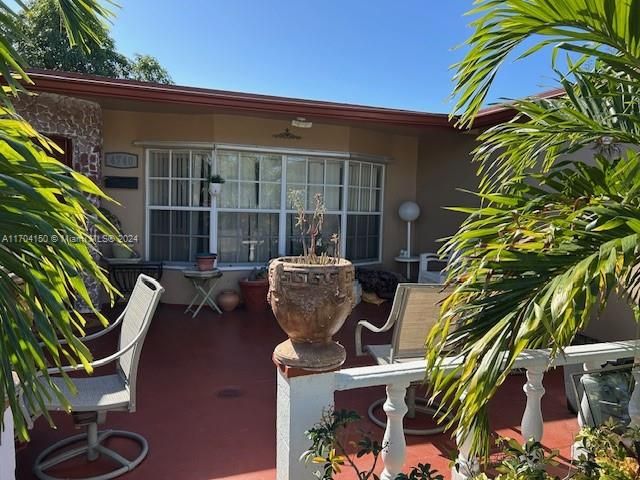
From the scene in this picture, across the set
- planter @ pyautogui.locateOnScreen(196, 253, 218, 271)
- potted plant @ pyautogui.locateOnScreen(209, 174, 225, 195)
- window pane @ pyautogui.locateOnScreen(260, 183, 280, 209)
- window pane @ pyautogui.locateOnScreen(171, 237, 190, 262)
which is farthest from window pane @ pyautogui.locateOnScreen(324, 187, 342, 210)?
window pane @ pyautogui.locateOnScreen(171, 237, 190, 262)

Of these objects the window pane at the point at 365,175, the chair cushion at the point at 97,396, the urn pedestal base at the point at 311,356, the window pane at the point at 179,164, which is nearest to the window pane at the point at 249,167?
the window pane at the point at 179,164

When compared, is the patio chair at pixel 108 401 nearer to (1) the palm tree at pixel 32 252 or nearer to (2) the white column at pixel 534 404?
(1) the palm tree at pixel 32 252

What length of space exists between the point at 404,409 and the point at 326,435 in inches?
16.6

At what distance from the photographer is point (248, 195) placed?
23.1 ft

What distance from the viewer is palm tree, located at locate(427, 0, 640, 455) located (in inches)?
53.1

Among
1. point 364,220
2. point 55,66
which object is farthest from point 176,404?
point 55,66

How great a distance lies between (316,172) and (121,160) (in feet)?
9.71

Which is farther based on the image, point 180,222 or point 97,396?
point 180,222

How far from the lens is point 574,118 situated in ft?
6.30

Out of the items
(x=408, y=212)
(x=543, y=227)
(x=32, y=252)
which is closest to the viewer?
(x=32, y=252)

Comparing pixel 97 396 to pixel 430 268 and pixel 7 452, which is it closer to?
pixel 7 452

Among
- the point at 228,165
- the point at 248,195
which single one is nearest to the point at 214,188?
the point at 228,165

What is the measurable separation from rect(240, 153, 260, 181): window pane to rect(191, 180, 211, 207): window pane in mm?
572

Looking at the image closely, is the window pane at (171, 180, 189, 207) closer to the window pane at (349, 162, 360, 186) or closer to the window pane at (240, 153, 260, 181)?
the window pane at (240, 153, 260, 181)
